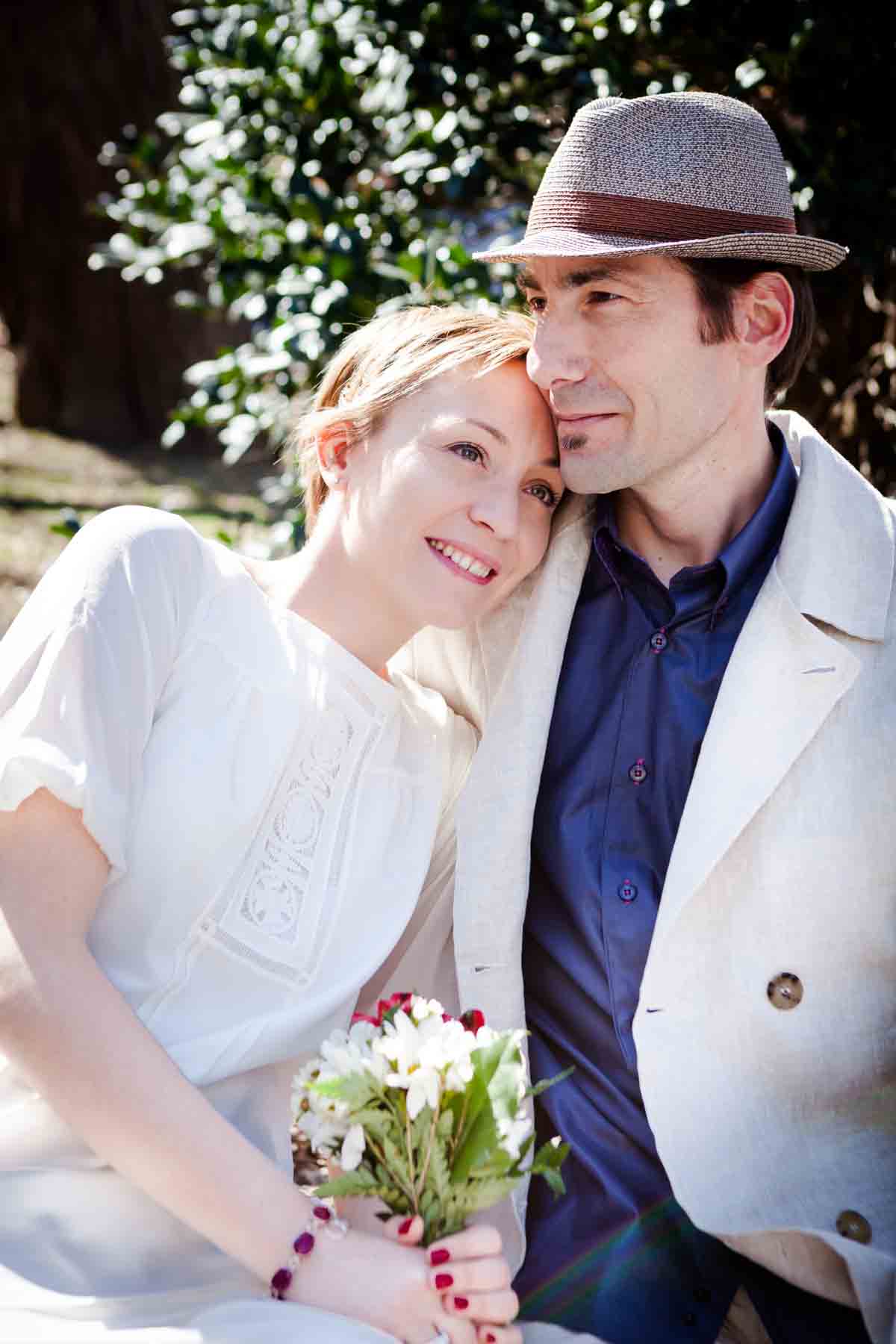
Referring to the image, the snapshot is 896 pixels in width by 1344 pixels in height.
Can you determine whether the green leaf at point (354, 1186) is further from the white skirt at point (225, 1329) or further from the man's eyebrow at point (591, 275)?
the man's eyebrow at point (591, 275)

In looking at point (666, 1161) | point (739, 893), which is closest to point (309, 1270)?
point (666, 1161)

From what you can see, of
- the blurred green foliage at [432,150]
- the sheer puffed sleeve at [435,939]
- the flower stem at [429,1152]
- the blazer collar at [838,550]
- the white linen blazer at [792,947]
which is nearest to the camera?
the flower stem at [429,1152]

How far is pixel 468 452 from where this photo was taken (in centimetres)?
274

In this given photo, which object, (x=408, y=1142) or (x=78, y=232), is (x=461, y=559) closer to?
(x=408, y=1142)

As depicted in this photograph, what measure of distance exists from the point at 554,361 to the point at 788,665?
2.44ft

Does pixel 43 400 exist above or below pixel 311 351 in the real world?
below

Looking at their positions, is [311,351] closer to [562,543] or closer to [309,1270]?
[562,543]

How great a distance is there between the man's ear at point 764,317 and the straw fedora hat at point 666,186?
0.31 feet

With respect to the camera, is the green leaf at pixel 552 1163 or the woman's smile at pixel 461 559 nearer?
the green leaf at pixel 552 1163

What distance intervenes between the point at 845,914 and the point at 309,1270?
1048 millimetres

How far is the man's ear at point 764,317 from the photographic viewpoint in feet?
9.23

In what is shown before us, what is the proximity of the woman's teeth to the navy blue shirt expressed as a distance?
1.05 feet

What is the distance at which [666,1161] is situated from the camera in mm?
2463

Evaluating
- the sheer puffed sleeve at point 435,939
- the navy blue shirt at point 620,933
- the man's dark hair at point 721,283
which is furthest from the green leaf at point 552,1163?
the man's dark hair at point 721,283
